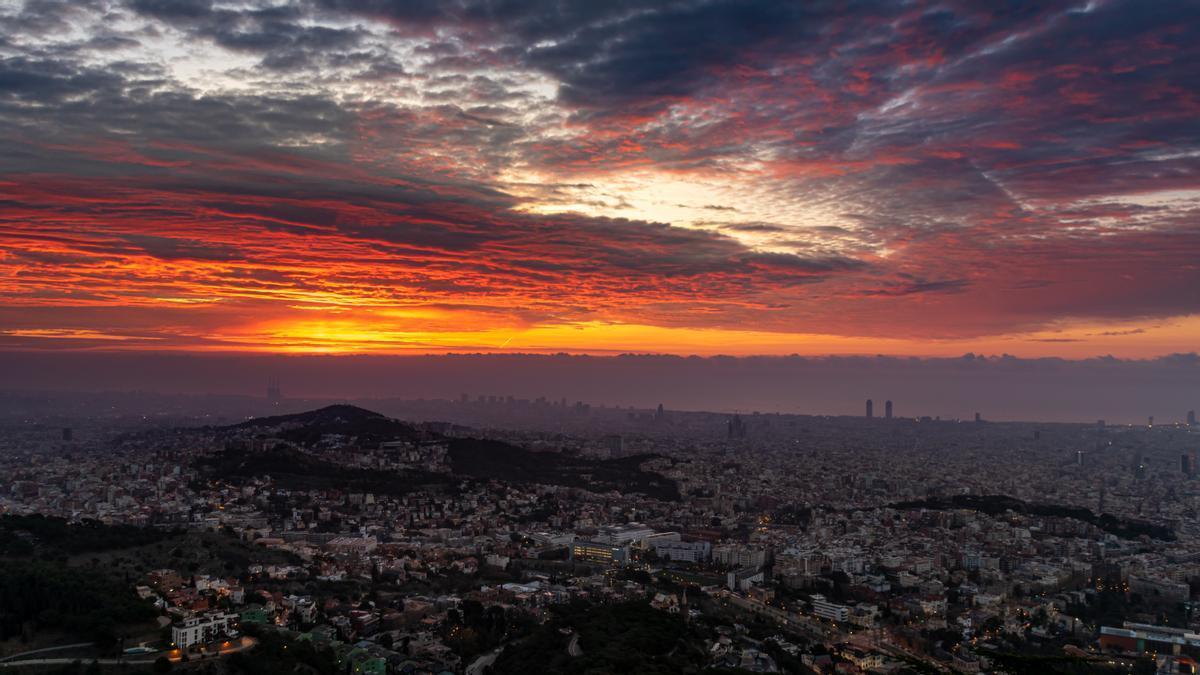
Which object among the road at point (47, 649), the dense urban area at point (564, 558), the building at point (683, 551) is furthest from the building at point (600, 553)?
the road at point (47, 649)

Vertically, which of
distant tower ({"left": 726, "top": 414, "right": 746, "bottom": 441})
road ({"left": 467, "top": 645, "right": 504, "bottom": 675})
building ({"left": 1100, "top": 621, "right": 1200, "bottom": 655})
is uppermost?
distant tower ({"left": 726, "top": 414, "right": 746, "bottom": 441})

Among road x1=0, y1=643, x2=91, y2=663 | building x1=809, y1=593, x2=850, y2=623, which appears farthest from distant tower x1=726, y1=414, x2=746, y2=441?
road x1=0, y1=643, x2=91, y2=663

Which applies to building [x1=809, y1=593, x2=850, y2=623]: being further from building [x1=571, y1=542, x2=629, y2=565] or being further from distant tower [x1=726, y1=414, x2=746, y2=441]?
distant tower [x1=726, y1=414, x2=746, y2=441]

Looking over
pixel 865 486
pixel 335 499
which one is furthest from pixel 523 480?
pixel 865 486

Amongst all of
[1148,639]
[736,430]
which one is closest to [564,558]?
[1148,639]

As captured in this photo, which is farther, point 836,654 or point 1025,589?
point 1025,589

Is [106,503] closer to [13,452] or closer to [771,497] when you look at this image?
[13,452]
